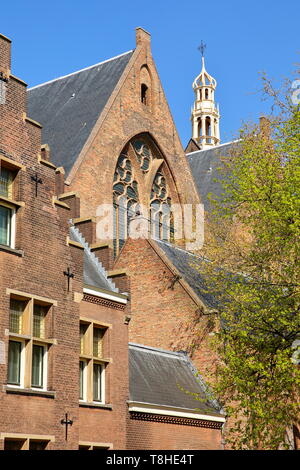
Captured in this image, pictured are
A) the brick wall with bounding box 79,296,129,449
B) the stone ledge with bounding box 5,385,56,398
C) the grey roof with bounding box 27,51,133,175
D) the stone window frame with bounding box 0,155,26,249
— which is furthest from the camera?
the grey roof with bounding box 27,51,133,175

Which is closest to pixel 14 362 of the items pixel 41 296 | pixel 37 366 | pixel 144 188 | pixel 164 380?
pixel 37 366

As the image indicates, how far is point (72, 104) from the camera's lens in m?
34.4

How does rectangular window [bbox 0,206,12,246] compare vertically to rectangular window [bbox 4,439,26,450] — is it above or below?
above

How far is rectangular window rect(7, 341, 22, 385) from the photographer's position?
14.9m

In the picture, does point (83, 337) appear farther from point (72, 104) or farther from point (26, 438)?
point (72, 104)

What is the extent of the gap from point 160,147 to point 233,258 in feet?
52.2

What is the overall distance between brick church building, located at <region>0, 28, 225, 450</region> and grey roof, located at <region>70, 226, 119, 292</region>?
0.05 meters

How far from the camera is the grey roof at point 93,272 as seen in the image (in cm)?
1878

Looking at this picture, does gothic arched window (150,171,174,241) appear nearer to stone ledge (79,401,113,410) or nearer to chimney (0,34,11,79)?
stone ledge (79,401,113,410)

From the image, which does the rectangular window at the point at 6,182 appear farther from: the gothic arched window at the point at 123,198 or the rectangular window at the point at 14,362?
the gothic arched window at the point at 123,198

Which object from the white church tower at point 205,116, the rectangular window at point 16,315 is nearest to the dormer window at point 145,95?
the rectangular window at point 16,315

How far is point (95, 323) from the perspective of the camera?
17688 millimetres

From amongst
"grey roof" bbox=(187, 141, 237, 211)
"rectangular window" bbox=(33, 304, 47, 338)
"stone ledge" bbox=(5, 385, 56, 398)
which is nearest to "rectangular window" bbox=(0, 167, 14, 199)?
"rectangular window" bbox=(33, 304, 47, 338)

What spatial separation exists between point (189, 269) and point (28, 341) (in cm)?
1138
